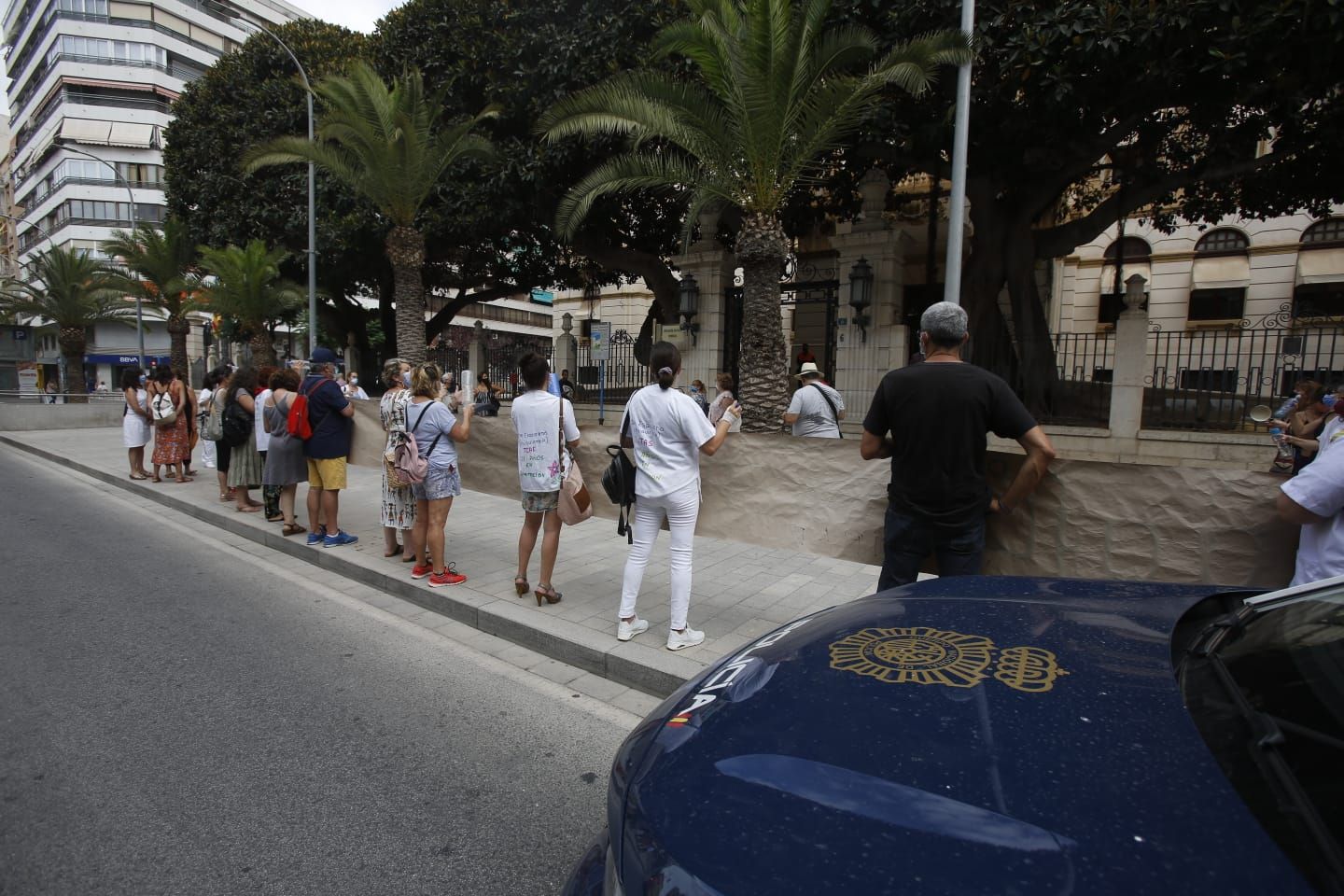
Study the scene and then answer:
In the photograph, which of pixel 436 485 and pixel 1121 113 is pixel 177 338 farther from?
pixel 1121 113

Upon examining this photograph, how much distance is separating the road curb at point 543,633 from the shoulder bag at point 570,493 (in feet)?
2.45

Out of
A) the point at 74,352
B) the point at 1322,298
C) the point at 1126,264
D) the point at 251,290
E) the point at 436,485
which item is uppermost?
the point at 1126,264

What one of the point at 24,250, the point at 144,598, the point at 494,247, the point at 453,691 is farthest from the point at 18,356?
the point at 453,691

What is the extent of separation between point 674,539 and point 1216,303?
29106 millimetres

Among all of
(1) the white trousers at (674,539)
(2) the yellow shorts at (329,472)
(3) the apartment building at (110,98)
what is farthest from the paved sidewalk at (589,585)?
(3) the apartment building at (110,98)

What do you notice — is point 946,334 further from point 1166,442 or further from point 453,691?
point 1166,442

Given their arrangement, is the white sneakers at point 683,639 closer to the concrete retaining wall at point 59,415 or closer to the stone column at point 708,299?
the stone column at point 708,299

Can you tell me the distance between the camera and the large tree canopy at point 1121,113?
902 cm

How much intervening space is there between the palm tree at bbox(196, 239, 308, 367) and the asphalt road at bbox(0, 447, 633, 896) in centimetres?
1595

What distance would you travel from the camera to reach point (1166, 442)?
11422mm

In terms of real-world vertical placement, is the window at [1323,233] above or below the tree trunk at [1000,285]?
above

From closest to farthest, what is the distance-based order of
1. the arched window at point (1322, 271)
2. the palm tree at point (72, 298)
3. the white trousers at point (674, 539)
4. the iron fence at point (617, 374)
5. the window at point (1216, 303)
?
the white trousers at point (674, 539), the iron fence at point (617, 374), the arched window at point (1322, 271), the window at point (1216, 303), the palm tree at point (72, 298)

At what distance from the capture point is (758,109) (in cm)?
833

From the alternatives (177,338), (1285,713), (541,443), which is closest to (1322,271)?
(541,443)
